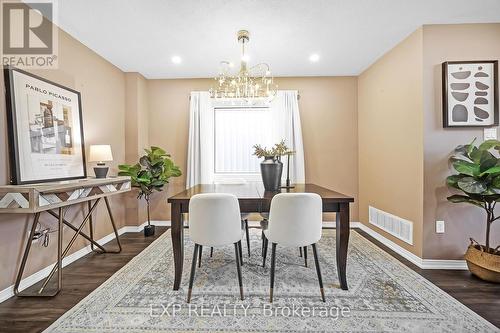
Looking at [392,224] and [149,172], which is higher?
[149,172]

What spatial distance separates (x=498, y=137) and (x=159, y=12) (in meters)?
3.87

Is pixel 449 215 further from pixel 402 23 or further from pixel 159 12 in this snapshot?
pixel 159 12

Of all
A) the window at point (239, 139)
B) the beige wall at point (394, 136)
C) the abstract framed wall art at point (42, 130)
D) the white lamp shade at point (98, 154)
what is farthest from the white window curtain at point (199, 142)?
the beige wall at point (394, 136)

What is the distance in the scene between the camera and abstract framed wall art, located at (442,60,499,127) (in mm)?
2424

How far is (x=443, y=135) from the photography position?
2488 millimetres

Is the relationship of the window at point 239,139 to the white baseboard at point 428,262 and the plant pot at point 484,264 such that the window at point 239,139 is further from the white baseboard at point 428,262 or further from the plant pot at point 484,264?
the plant pot at point 484,264

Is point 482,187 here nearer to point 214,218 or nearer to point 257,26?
point 214,218

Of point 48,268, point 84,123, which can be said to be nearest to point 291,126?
point 84,123

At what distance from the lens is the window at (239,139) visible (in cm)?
416

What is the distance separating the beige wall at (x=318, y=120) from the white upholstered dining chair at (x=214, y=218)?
8.25 feet

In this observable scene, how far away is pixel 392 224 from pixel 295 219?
2027 mm

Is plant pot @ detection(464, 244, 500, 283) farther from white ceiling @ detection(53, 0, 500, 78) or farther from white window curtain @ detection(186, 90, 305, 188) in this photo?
white ceiling @ detection(53, 0, 500, 78)

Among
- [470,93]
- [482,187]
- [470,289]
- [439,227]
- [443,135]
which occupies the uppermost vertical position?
[470,93]

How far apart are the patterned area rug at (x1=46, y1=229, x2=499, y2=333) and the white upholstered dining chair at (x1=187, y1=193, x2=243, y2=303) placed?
8.0 inches
